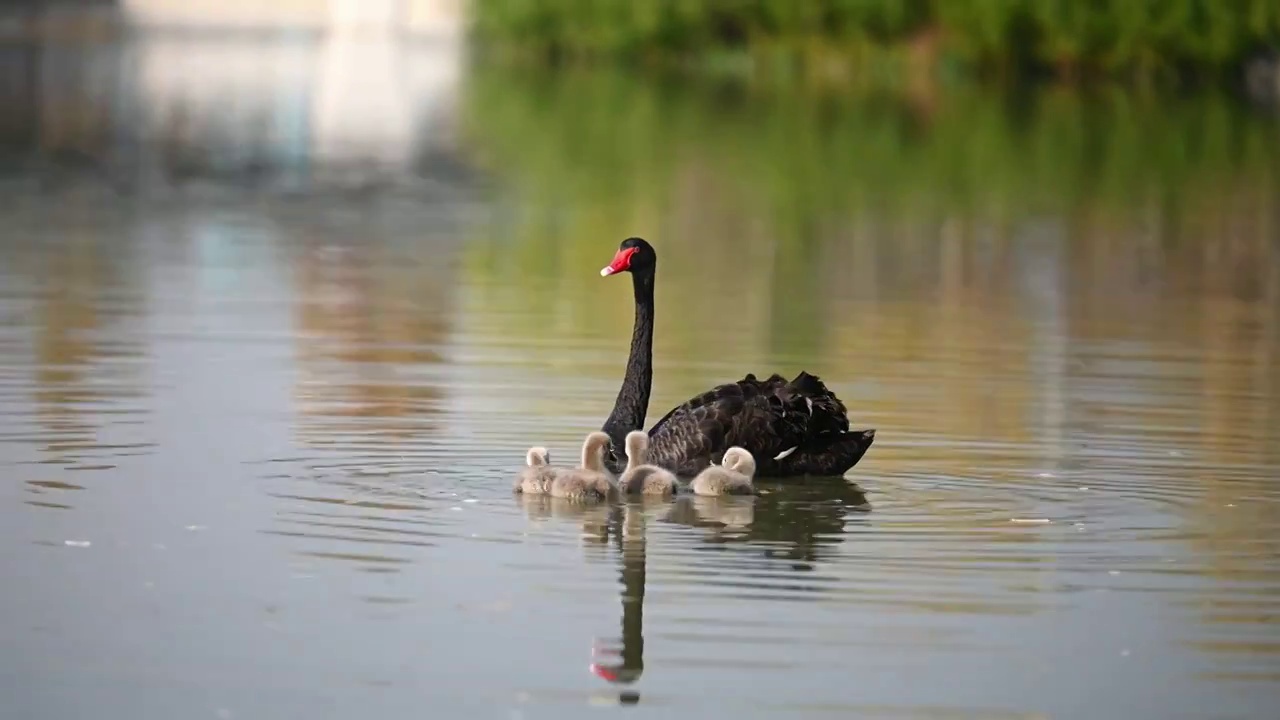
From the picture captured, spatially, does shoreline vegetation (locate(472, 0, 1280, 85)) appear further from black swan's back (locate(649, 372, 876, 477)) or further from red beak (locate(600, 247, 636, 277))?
black swan's back (locate(649, 372, 876, 477))

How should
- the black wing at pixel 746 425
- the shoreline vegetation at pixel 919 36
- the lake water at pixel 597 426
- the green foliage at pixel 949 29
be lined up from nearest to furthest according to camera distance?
the lake water at pixel 597 426, the black wing at pixel 746 425, the green foliage at pixel 949 29, the shoreline vegetation at pixel 919 36

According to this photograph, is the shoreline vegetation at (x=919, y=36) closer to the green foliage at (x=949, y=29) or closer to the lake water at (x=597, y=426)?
the green foliage at (x=949, y=29)

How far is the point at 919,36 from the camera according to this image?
58.4 m

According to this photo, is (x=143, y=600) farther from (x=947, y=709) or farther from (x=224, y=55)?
(x=224, y=55)

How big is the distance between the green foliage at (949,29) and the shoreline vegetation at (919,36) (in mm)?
29

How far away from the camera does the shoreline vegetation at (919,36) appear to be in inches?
2023

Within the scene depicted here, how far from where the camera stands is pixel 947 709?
6.50 meters

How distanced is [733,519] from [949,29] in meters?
47.4

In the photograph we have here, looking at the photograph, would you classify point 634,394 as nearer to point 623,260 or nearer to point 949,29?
point 623,260

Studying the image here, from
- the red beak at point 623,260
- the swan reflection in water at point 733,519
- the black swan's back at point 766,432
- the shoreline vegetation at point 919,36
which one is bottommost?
the swan reflection in water at point 733,519

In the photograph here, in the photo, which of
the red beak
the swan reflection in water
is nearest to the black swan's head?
the red beak

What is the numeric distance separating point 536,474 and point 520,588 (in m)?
1.53

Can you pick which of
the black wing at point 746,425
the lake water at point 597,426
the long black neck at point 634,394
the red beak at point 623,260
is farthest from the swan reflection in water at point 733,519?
the red beak at point 623,260

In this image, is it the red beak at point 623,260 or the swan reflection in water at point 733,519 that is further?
the red beak at point 623,260
